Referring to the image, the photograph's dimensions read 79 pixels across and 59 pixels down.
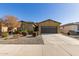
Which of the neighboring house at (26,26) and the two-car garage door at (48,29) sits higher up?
the neighboring house at (26,26)

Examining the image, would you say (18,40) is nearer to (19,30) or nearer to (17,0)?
(19,30)

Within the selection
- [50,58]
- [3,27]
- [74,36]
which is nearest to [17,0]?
[50,58]

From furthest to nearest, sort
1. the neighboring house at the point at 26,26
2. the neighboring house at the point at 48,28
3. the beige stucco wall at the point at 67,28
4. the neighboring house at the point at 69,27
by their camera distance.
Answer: the neighboring house at the point at 48,28 → the beige stucco wall at the point at 67,28 → the neighboring house at the point at 69,27 → the neighboring house at the point at 26,26

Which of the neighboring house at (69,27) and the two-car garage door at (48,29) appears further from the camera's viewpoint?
the two-car garage door at (48,29)

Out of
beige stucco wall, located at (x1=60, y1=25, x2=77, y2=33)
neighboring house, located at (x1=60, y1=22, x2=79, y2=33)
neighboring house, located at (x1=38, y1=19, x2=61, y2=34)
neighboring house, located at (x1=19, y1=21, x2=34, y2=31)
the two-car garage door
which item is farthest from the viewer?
the two-car garage door

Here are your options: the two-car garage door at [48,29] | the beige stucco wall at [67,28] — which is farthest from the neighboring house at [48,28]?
the beige stucco wall at [67,28]

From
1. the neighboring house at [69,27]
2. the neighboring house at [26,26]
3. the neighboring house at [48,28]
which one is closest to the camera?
the neighboring house at [26,26]

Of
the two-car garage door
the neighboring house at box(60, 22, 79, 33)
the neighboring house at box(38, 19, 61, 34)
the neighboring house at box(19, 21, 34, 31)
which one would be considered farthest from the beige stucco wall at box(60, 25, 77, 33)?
the neighboring house at box(19, 21, 34, 31)

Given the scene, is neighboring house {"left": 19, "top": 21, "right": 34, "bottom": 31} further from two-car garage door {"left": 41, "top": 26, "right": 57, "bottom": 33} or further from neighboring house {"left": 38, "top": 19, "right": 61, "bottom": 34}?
two-car garage door {"left": 41, "top": 26, "right": 57, "bottom": 33}

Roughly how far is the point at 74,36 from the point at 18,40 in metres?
4.05

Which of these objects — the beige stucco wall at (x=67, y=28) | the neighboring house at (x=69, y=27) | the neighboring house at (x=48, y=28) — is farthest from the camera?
the neighboring house at (x=48, y=28)

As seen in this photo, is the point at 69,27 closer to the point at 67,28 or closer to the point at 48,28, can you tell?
the point at 67,28

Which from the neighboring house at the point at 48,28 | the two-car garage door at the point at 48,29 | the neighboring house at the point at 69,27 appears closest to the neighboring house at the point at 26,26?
the neighboring house at the point at 48,28

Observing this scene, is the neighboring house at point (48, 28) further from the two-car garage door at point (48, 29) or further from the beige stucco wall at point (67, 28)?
the beige stucco wall at point (67, 28)
